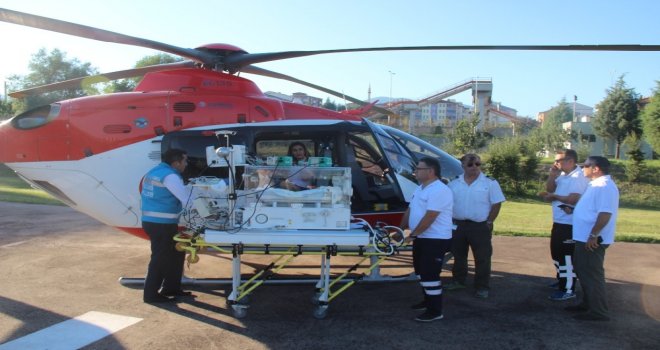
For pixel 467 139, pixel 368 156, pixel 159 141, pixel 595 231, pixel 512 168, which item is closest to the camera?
pixel 595 231

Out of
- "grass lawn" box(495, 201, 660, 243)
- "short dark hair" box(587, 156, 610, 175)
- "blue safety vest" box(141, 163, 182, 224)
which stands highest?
"short dark hair" box(587, 156, 610, 175)

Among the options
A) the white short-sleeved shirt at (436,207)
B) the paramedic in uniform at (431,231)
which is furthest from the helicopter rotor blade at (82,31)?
the white short-sleeved shirt at (436,207)

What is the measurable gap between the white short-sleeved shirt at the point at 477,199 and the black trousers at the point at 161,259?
3414 millimetres

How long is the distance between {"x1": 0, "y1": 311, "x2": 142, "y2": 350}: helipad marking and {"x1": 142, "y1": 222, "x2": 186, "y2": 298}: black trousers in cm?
55

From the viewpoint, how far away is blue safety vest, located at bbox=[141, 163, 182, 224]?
5.46 m

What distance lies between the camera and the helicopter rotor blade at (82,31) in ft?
15.8

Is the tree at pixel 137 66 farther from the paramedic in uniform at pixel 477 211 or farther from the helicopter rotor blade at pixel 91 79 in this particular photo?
the paramedic in uniform at pixel 477 211

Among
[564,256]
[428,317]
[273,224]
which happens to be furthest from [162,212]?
[564,256]

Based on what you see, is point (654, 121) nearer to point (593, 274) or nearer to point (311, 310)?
point (593, 274)

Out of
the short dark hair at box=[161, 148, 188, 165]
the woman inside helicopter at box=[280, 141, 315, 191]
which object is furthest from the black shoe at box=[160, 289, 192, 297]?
the woman inside helicopter at box=[280, 141, 315, 191]

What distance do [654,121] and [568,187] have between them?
95.1 feet

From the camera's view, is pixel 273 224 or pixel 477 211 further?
pixel 477 211

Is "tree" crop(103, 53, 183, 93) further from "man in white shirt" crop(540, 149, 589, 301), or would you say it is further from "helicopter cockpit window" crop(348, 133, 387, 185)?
"man in white shirt" crop(540, 149, 589, 301)

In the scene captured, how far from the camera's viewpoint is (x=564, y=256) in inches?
244
